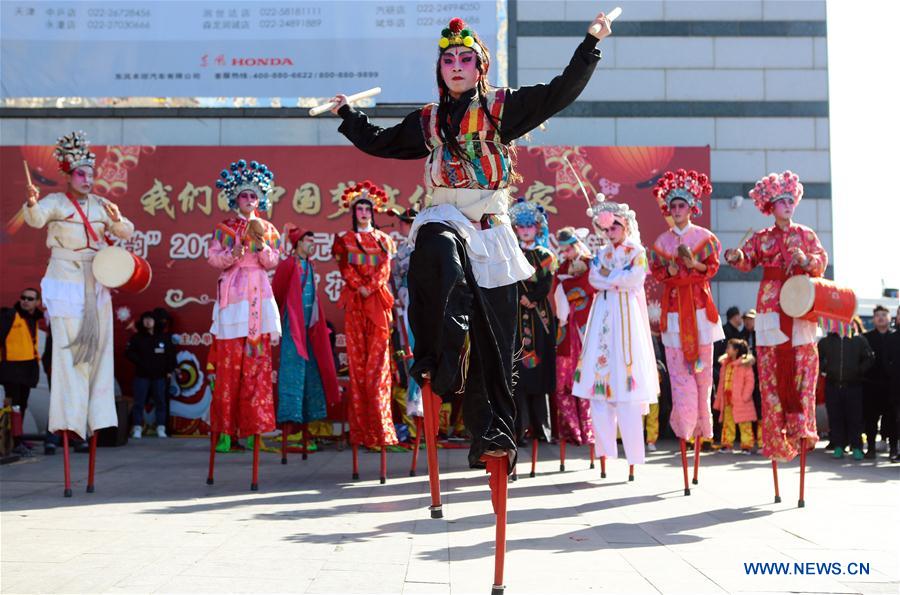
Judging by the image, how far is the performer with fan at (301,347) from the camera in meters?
7.36

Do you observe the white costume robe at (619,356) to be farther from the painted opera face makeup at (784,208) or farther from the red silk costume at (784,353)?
the painted opera face makeup at (784,208)

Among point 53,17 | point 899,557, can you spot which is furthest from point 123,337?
point 899,557

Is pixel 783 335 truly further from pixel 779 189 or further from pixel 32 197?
pixel 32 197

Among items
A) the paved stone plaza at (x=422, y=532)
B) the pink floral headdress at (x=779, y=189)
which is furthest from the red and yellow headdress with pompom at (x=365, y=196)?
the pink floral headdress at (x=779, y=189)

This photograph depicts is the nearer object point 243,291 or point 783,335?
point 783,335

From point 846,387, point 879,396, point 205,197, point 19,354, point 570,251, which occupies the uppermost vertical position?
point 205,197

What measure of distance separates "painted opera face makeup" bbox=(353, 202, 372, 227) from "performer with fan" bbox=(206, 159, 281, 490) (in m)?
0.73

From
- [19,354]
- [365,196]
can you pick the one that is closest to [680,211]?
[365,196]

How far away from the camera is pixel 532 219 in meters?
6.49

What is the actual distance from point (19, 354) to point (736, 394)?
698 cm

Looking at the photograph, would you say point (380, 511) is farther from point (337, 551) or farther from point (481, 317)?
point (481, 317)

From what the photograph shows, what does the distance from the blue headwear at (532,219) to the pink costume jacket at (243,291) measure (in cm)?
189

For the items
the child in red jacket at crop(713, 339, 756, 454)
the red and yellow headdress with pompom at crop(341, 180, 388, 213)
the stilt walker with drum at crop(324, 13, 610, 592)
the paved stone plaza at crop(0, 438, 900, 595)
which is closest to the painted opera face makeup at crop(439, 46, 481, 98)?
the stilt walker with drum at crop(324, 13, 610, 592)

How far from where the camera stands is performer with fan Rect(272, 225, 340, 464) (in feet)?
24.2
